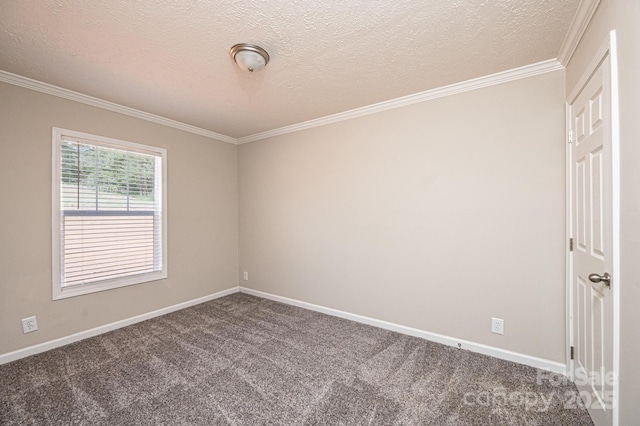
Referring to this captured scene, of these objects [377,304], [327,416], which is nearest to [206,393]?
[327,416]

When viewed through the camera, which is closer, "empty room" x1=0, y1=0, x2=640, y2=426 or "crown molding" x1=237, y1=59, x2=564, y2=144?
"empty room" x1=0, y1=0, x2=640, y2=426

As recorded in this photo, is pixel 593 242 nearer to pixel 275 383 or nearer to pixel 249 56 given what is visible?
A: pixel 275 383

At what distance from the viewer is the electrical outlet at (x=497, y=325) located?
2.38 metres

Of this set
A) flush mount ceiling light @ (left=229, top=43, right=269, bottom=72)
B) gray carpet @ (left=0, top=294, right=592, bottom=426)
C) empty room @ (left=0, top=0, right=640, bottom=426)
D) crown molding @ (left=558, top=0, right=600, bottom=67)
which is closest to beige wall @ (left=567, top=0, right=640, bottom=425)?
empty room @ (left=0, top=0, right=640, bottom=426)

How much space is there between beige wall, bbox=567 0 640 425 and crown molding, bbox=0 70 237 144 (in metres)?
3.97

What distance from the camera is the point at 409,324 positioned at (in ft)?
9.39

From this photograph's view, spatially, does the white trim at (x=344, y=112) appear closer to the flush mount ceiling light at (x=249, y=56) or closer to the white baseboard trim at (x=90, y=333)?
the flush mount ceiling light at (x=249, y=56)

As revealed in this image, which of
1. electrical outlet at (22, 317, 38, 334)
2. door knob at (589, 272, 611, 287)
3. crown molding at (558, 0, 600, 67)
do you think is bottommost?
electrical outlet at (22, 317, 38, 334)

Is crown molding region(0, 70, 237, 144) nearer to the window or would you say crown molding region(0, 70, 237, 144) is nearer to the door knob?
the window

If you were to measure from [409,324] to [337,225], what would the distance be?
1.34 metres

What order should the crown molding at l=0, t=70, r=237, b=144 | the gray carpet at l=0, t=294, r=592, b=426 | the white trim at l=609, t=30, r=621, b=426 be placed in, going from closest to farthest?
the white trim at l=609, t=30, r=621, b=426, the gray carpet at l=0, t=294, r=592, b=426, the crown molding at l=0, t=70, r=237, b=144

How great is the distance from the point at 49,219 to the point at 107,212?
1.58 feet

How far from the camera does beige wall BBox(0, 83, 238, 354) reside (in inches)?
94.4

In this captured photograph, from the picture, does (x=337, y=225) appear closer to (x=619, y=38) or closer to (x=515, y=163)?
(x=515, y=163)
